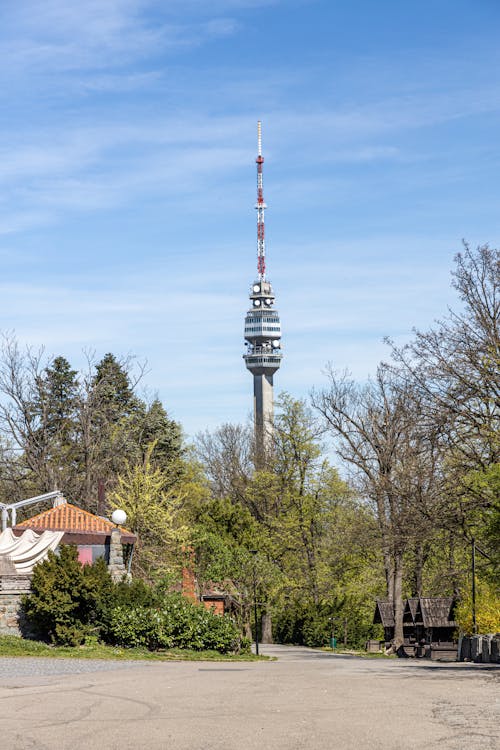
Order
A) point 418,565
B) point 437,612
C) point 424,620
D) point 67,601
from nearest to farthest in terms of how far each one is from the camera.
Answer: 1. point 67,601
2. point 424,620
3. point 437,612
4. point 418,565

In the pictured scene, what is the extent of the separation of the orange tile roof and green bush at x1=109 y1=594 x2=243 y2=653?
15.7ft

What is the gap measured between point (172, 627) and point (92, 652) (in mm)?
2709

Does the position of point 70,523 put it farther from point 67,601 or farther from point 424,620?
point 424,620

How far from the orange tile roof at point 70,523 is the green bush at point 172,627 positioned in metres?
4.80

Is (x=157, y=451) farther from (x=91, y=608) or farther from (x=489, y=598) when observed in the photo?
(x=91, y=608)

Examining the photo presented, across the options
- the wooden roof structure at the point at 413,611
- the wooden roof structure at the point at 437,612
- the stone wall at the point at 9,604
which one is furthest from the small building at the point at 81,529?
the wooden roof structure at the point at 413,611

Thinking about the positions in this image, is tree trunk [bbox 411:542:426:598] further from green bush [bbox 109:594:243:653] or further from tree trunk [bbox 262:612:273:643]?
green bush [bbox 109:594:243:653]

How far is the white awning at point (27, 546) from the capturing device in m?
28.9

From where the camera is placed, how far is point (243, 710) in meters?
14.1

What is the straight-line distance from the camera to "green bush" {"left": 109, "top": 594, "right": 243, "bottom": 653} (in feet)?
88.8

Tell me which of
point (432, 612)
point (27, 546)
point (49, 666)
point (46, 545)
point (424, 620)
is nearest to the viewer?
point (49, 666)

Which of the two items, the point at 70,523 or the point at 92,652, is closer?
the point at 92,652

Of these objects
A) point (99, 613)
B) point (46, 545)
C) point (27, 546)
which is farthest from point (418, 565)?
point (99, 613)

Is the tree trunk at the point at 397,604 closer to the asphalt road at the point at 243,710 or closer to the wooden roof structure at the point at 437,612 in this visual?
the wooden roof structure at the point at 437,612
